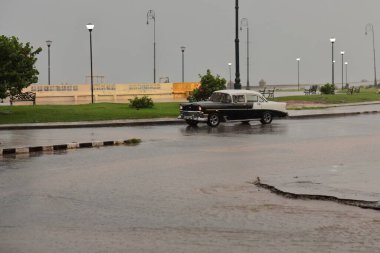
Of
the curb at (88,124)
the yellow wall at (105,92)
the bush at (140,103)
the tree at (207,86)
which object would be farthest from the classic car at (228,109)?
the yellow wall at (105,92)

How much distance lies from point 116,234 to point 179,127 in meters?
19.9

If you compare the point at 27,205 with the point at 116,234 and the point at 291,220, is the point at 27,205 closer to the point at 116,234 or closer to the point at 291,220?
the point at 116,234

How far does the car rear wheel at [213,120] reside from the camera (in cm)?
2766

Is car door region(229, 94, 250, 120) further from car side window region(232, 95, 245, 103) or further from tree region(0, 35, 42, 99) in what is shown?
tree region(0, 35, 42, 99)

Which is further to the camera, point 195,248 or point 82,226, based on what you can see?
point 82,226

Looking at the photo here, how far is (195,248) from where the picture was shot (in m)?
7.18

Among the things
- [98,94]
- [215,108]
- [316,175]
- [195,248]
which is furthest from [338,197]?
[98,94]

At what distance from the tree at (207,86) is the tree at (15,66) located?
35.7ft

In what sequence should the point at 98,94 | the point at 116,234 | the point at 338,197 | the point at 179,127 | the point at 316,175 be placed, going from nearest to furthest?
the point at 116,234 < the point at 338,197 < the point at 316,175 < the point at 179,127 < the point at 98,94

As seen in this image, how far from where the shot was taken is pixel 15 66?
106 feet

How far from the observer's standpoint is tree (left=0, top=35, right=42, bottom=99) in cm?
3157

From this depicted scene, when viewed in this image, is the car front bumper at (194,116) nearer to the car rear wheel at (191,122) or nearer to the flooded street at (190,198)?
the car rear wheel at (191,122)

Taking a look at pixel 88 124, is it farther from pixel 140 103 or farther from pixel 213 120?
pixel 140 103

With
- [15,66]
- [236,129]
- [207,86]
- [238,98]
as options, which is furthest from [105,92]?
[236,129]
